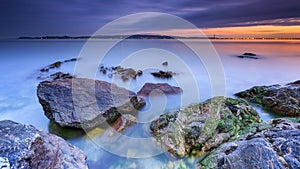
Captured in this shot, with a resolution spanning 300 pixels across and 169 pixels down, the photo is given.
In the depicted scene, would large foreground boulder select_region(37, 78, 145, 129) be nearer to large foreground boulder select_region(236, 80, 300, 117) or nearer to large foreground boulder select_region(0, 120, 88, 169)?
large foreground boulder select_region(0, 120, 88, 169)

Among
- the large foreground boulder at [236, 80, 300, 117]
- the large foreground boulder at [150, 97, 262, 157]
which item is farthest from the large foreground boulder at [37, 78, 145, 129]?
the large foreground boulder at [236, 80, 300, 117]

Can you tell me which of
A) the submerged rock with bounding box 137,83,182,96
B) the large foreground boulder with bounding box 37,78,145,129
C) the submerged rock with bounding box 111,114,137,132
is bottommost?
the submerged rock with bounding box 111,114,137,132

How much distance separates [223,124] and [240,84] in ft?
29.6

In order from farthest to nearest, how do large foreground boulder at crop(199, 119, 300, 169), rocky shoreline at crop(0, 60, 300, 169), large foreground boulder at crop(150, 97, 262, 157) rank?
large foreground boulder at crop(150, 97, 262, 157), large foreground boulder at crop(199, 119, 300, 169), rocky shoreline at crop(0, 60, 300, 169)

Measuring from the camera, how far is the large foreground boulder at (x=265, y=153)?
4.19m

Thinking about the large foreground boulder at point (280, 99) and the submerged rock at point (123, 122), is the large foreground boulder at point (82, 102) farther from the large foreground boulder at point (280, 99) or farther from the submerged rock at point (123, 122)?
the large foreground boulder at point (280, 99)

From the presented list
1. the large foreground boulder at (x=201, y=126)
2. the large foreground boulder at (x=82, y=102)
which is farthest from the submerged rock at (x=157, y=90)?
the large foreground boulder at (x=201, y=126)

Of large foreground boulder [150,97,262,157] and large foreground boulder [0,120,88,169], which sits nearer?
large foreground boulder [0,120,88,169]

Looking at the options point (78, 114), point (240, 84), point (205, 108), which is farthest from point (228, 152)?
point (240, 84)

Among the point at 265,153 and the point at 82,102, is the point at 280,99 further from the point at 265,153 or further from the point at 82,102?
the point at 82,102

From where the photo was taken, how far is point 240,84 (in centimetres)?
1462

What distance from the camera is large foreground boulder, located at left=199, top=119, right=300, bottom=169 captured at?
4.19 meters

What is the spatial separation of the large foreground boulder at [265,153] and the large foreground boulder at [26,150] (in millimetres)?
3430

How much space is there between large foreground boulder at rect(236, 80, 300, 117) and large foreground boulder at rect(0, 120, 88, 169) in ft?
27.4
